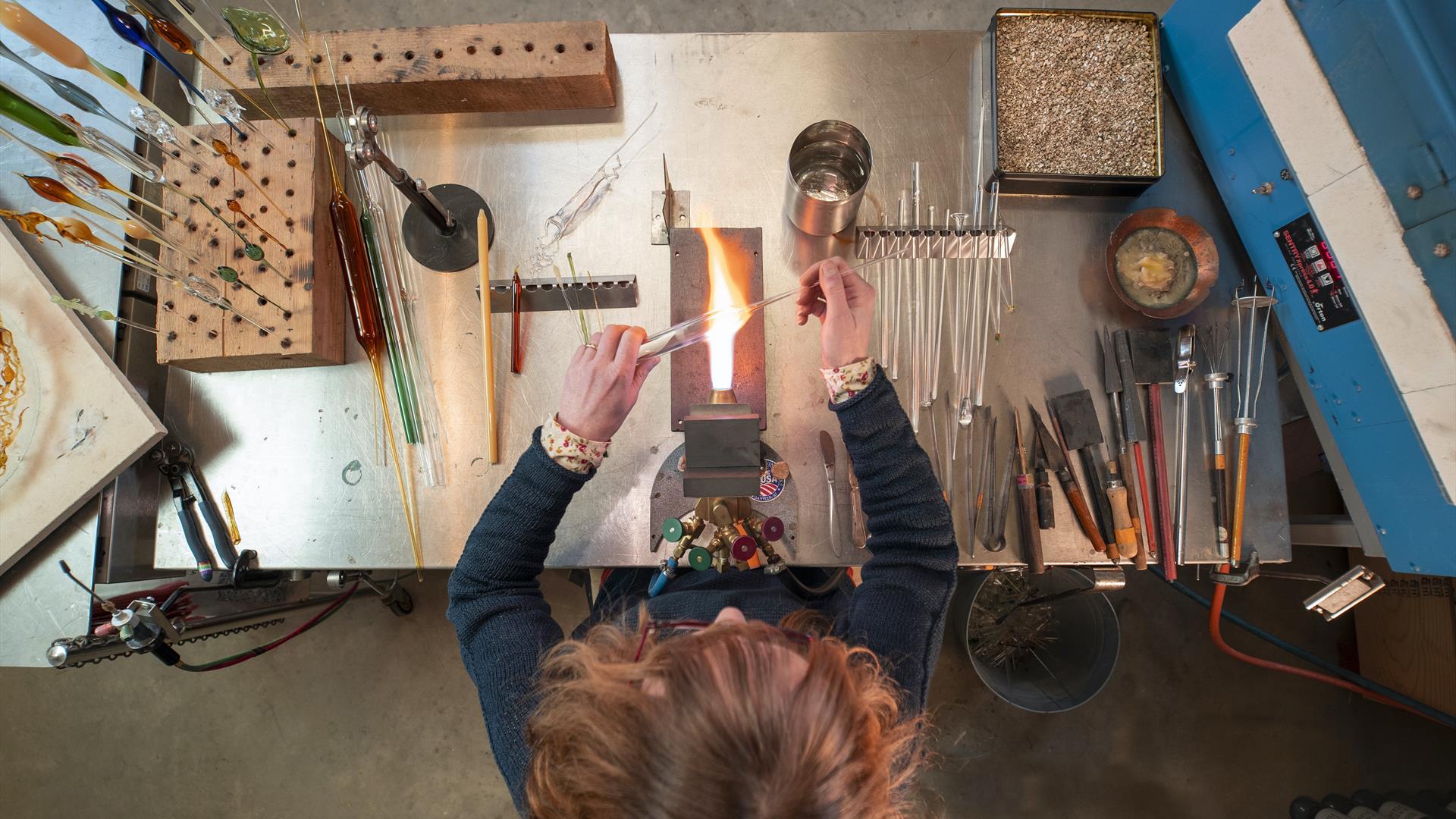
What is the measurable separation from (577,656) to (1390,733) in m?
2.83

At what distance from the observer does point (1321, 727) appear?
2.17 meters

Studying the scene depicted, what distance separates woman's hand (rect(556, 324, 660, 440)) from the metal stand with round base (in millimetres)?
566

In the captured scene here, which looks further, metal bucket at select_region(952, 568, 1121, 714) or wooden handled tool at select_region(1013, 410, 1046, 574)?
metal bucket at select_region(952, 568, 1121, 714)

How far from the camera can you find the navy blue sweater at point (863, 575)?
1.14 m

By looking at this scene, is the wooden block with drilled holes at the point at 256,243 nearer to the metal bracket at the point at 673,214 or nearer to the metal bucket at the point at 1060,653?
the metal bracket at the point at 673,214

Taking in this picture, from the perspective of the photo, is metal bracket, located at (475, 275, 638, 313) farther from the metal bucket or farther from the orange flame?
the metal bucket

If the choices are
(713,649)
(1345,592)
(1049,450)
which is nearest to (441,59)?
(713,649)

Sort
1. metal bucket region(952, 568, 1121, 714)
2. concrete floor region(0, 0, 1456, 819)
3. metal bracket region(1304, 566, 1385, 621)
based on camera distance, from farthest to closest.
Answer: concrete floor region(0, 0, 1456, 819) → metal bucket region(952, 568, 1121, 714) → metal bracket region(1304, 566, 1385, 621)

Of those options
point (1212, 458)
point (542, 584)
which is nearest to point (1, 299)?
point (542, 584)

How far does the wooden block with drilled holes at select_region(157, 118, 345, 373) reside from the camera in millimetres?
1400

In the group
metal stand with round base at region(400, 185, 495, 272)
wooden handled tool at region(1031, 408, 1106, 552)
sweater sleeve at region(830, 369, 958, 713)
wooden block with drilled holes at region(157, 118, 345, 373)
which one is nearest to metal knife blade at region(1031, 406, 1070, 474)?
wooden handled tool at region(1031, 408, 1106, 552)

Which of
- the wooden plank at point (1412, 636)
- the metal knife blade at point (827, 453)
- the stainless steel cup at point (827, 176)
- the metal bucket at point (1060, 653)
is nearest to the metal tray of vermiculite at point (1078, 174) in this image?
the stainless steel cup at point (827, 176)

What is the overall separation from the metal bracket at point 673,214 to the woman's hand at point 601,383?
1.44 feet

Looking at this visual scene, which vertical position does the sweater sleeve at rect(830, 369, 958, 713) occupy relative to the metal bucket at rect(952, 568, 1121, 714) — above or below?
above
